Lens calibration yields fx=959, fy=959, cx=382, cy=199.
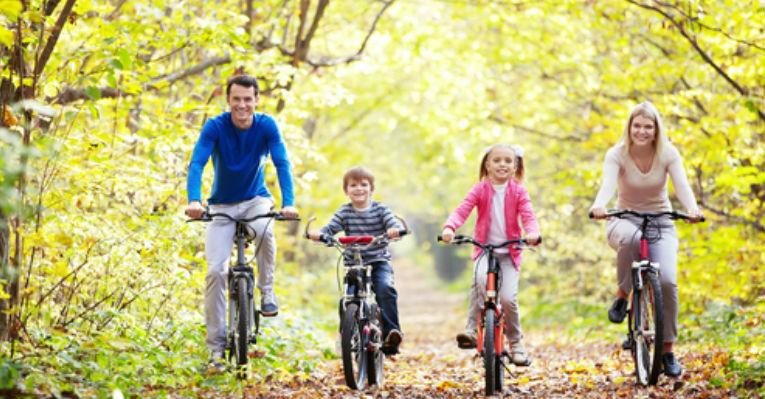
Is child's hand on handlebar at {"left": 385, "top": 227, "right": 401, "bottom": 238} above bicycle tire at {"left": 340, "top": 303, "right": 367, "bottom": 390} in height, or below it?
above

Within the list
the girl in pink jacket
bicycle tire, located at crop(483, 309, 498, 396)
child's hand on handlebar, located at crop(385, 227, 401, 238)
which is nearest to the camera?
bicycle tire, located at crop(483, 309, 498, 396)

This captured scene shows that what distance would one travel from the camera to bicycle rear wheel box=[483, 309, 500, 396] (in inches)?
268

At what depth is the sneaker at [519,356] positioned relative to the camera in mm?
7293

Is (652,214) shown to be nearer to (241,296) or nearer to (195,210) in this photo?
(241,296)

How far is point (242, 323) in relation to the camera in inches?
276

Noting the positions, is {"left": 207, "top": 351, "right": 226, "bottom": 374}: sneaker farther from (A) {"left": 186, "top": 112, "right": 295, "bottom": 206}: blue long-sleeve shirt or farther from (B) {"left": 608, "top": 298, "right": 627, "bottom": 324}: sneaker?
(B) {"left": 608, "top": 298, "right": 627, "bottom": 324}: sneaker

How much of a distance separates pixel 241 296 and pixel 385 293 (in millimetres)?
1296

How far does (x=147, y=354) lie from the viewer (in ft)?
22.9

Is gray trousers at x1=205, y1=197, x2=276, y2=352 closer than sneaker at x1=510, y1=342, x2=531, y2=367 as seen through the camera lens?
Yes

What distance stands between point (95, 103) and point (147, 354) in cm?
185

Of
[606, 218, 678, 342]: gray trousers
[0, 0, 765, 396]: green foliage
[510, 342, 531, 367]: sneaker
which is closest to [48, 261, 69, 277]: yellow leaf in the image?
[0, 0, 765, 396]: green foliage

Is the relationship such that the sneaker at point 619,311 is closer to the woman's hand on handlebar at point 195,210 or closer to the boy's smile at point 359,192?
the boy's smile at point 359,192

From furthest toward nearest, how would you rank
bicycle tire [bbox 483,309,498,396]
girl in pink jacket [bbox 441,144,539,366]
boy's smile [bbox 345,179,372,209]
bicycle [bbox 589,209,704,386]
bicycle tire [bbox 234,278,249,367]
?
boy's smile [bbox 345,179,372,209]
girl in pink jacket [bbox 441,144,539,366]
bicycle tire [bbox 234,278,249,367]
bicycle [bbox 589,209,704,386]
bicycle tire [bbox 483,309,498,396]

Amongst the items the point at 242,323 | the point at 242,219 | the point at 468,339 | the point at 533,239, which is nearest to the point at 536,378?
the point at 468,339
